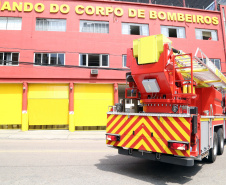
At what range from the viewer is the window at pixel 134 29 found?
18219 mm

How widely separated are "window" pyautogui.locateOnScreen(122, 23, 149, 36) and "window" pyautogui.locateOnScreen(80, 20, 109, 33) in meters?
1.70

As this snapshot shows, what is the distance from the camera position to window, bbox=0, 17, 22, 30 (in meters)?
17.0

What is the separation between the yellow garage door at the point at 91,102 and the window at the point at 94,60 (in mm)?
1871

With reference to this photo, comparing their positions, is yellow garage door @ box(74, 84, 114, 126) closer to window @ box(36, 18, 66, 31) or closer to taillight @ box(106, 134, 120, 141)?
window @ box(36, 18, 66, 31)

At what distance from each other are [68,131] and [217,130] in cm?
1209

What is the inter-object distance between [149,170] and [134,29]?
49.9 ft

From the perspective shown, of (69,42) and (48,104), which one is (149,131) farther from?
(69,42)

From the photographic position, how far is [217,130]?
6.80 meters

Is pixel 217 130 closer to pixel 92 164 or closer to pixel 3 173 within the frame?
pixel 92 164

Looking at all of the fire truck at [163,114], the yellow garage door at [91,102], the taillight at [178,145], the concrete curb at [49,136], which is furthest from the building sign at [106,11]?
the taillight at [178,145]

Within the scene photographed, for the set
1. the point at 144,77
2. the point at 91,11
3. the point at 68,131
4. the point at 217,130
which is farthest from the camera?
the point at 91,11

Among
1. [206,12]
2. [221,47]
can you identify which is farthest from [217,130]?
[206,12]

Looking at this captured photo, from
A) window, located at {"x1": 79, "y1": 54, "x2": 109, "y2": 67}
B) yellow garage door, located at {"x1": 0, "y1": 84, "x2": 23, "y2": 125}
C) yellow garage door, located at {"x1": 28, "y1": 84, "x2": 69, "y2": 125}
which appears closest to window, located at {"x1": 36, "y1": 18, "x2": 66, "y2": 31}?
window, located at {"x1": 79, "y1": 54, "x2": 109, "y2": 67}

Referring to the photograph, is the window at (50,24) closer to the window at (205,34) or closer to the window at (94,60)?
the window at (94,60)
